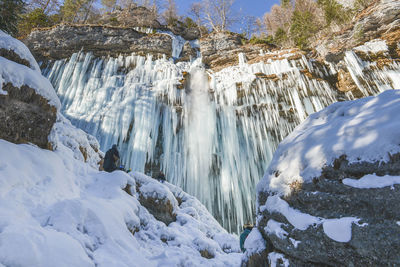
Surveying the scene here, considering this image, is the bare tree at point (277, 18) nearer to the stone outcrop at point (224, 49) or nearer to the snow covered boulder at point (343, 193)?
the stone outcrop at point (224, 49)

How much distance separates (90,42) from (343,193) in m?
16.8

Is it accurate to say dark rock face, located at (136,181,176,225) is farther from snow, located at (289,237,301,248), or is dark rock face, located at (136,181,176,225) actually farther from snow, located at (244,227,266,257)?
snow, located at (289,237,301,248)

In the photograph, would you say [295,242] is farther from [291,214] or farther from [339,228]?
[339,228]

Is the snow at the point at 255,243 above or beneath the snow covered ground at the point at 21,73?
beneath

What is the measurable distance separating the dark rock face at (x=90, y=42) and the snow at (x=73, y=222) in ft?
41.5

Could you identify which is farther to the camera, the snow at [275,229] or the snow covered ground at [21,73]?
the snow covered ground at [21,73]

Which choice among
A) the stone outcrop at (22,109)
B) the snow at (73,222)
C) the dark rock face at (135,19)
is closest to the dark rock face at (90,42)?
the dark rock face at (135,19)

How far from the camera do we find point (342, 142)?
6.34 ft

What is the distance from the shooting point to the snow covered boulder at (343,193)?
1564 millimetres

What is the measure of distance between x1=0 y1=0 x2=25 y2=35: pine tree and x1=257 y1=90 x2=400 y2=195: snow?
286 inches

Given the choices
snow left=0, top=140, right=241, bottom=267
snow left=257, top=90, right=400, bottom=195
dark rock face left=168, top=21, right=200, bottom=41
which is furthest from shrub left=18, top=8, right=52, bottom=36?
snow left=257, top=90, right=400, bottom=195

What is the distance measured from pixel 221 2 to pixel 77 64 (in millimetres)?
15507

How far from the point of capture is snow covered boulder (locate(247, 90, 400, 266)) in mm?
1564

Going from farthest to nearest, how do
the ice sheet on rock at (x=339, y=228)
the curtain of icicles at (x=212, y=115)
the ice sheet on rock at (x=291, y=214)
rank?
the curtain of icicles at (x=212, y=115), the ice sheet on rock at (x=291, y=214), the ice sheet on rock at (x=339, y=228)
